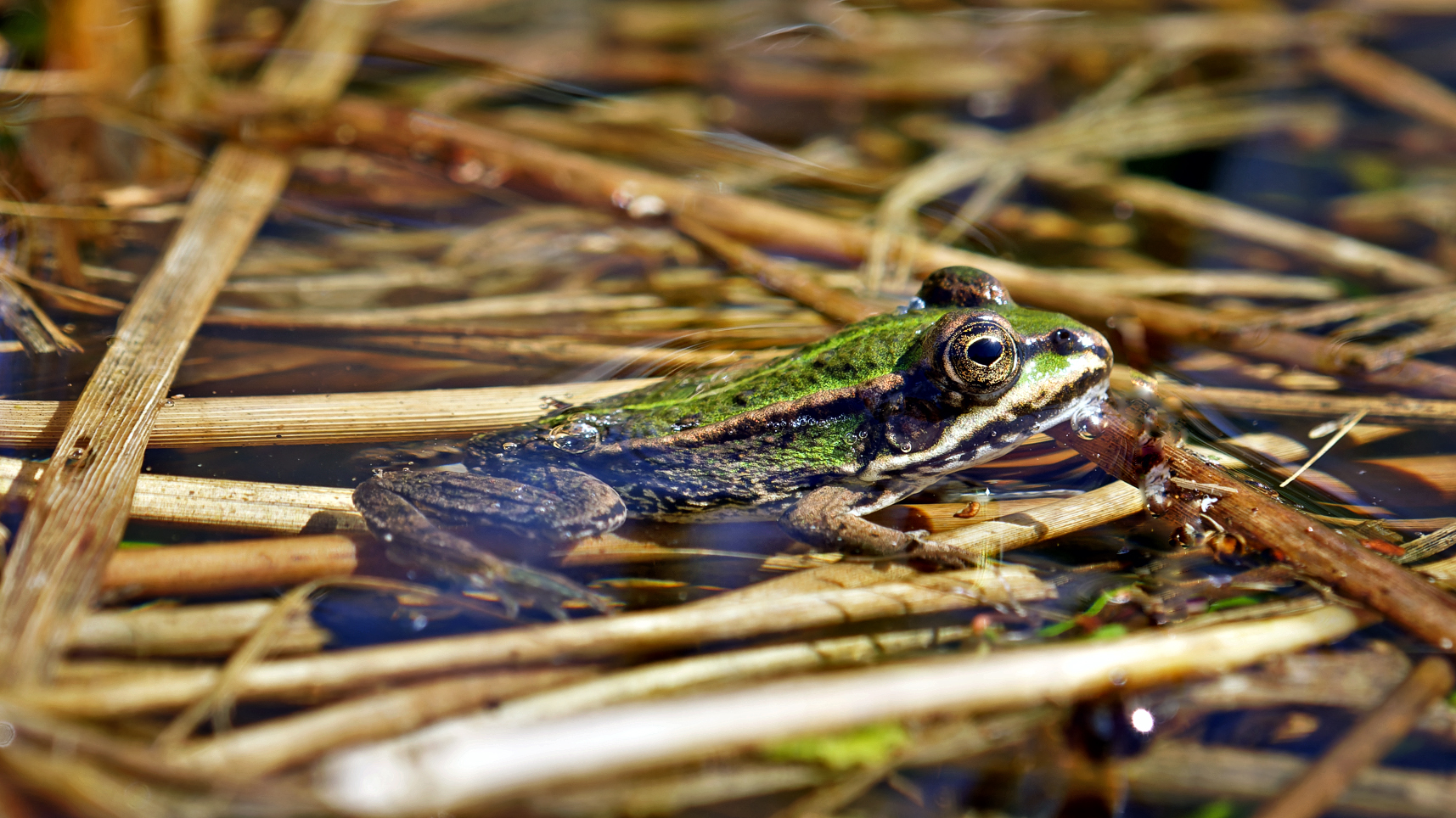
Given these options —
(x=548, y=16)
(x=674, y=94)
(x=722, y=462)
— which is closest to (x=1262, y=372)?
(x=722, y=462)

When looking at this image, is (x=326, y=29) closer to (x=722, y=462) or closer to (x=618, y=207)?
(x=618, y=207)

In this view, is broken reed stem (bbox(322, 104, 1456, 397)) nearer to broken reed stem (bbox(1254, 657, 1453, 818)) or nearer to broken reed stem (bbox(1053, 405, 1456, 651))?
broken reed stem (bbox(1053, 405, 1456, 651))

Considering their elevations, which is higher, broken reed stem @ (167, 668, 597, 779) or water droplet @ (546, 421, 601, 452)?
water droplet @ (546, 421, 601, 452)

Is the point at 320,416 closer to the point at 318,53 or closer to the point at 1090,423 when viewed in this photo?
the point at 1090,423

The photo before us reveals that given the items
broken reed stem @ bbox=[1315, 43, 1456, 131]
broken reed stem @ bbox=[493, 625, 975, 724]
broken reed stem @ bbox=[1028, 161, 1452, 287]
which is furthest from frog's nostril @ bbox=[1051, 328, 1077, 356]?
broken reed stem @ bbox=[1315, 43, 1456, 131]

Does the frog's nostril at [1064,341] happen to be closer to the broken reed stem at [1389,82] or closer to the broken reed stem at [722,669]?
the broken reed stem at [722,669]

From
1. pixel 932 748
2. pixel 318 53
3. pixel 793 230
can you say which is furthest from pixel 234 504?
pixel 318 53
